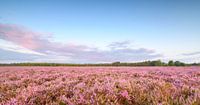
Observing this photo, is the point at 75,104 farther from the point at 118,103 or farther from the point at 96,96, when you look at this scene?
the point at 118,103

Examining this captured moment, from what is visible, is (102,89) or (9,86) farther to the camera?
(9,86)

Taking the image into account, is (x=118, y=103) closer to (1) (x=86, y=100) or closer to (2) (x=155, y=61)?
(1) (x=86, y=100)

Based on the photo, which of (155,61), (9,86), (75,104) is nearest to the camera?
(75,104)

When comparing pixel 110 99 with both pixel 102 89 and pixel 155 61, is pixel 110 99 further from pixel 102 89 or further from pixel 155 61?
pixel 155 61

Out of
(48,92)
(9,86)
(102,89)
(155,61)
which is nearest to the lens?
(102,89)

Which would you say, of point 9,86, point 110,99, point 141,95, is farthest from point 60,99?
point 9,86

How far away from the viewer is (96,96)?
14.3ft

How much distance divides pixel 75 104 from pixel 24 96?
147 cm

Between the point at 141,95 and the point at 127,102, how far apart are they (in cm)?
39

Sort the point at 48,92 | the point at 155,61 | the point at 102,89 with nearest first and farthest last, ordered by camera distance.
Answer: the point at 102,89, the point at 48,92, the point at 155,61

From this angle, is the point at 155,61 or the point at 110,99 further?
the point at 155,61

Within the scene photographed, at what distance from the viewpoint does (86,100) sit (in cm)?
414

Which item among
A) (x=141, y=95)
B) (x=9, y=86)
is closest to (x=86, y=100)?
(x=141, y=95)

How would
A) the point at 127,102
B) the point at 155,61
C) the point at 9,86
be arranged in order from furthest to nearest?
the point at 155,61, the point at 9,86, the point at 127,102
